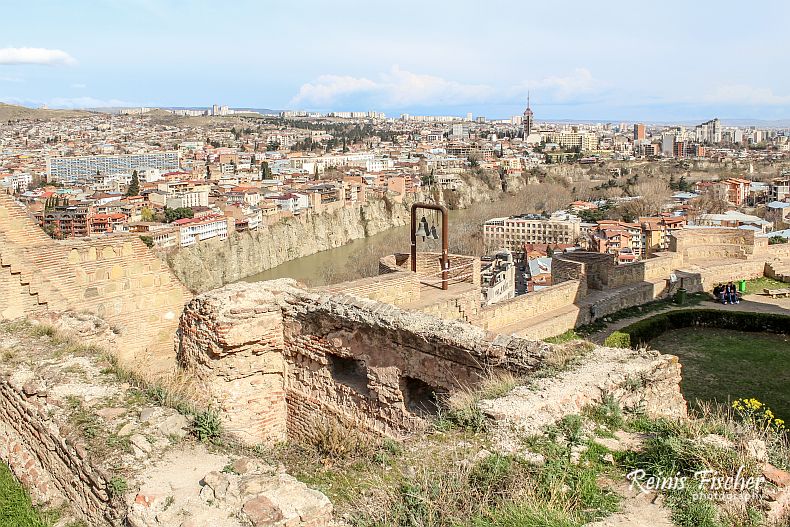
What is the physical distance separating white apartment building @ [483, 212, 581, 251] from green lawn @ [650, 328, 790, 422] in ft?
113

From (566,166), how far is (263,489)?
369 ft

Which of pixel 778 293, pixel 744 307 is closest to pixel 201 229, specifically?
pixel 778 293

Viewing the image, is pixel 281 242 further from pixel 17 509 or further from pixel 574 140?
pixel 574 140

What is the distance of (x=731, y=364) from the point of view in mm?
11234

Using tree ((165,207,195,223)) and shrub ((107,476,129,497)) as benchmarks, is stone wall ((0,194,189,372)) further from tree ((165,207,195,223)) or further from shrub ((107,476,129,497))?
tree ((165,207,195,223))

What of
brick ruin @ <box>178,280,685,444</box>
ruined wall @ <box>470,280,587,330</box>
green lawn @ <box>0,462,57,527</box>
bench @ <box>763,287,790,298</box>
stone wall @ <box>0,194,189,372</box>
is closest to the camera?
green lawn @ <box>0,462,57,527</box>

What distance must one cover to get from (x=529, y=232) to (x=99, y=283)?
45875 millimetres

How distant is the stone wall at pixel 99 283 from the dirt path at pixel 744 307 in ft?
28.6

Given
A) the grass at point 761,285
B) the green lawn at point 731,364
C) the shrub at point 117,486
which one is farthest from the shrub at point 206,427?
the grass at point 761,285

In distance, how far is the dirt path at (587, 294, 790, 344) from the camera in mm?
13506

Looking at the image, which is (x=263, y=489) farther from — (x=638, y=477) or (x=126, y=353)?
(x=126, y=353)

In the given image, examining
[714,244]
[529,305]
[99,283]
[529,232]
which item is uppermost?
[99,283]

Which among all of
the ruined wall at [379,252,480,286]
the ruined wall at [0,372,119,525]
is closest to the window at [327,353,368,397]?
the ruined wall at [0,372,119,525]

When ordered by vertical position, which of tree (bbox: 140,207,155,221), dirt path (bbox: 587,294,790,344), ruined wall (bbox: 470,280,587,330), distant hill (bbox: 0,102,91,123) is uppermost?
distant hill (bbox: 0,102,91,123)
